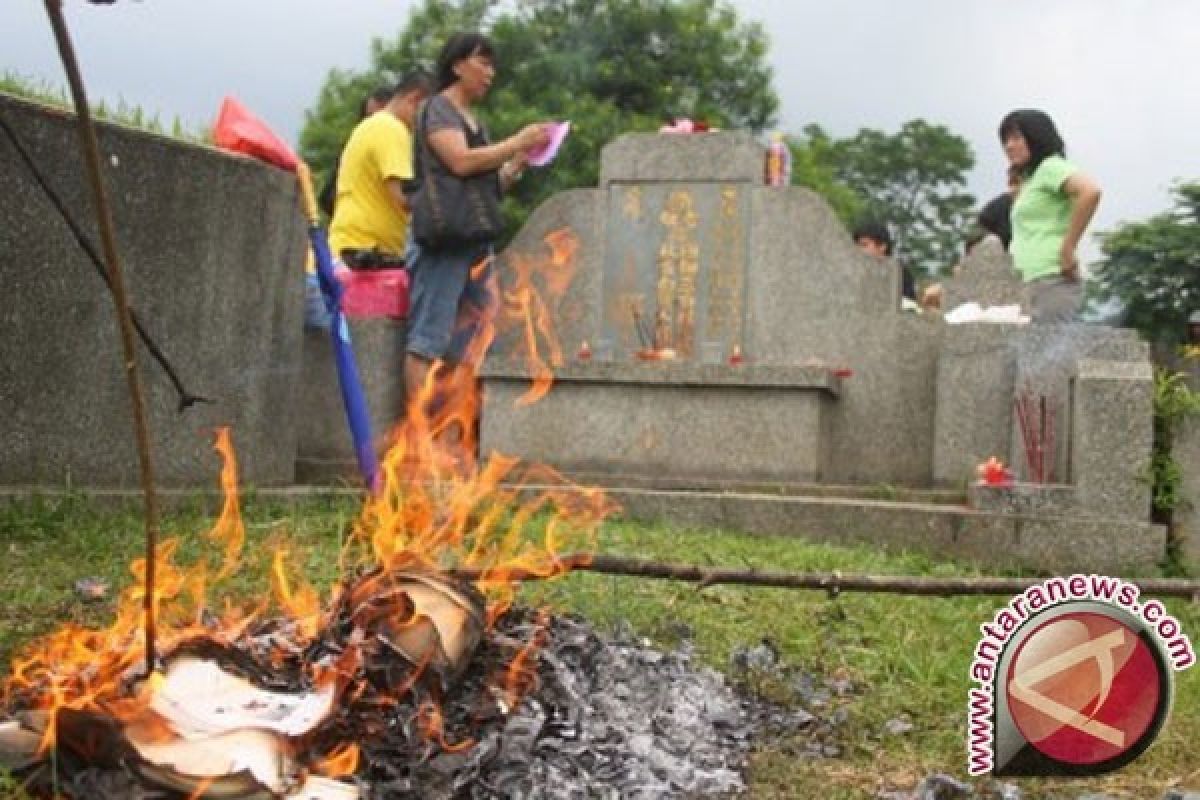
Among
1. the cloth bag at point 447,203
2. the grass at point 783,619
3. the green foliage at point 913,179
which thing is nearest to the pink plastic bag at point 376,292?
the cloth bag at point 447,203

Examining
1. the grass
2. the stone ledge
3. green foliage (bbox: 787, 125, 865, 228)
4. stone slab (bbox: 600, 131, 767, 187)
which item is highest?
green foliage (bbox: 787, 125, 865, 228)

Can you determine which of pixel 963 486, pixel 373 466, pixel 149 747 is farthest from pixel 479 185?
pixel 149 747

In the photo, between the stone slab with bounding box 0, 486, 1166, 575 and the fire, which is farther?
the stone slab with bounding box 0, 486, 1166, 575

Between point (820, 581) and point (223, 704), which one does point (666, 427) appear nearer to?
point (820, 581)

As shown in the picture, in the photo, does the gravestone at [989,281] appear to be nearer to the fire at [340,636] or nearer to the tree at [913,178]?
the fire at [340,636]

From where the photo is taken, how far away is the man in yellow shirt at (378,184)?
921cm

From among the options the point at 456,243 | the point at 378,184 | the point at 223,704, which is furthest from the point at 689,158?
the point at 223,704

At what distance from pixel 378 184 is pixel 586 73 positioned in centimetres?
2380

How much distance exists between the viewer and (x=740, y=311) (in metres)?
11.1

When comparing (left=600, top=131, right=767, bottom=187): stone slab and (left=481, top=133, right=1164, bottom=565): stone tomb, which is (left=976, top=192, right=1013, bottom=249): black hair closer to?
(left=481, top=133, right=1164, bottom=565): stone tomb

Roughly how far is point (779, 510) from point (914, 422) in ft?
7.49

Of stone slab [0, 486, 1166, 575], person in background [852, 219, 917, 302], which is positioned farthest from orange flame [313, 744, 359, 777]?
person in background [852, 219, 917, 302]

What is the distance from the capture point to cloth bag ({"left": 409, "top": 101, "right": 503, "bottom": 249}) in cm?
868

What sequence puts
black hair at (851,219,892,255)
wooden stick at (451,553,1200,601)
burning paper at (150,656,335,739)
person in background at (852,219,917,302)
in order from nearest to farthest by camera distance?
burning paper at (150,656,335,739), wooden stick at (451,553,1200,601), person in background at (852,219,917,302), black hair at (851,219,892,255)
